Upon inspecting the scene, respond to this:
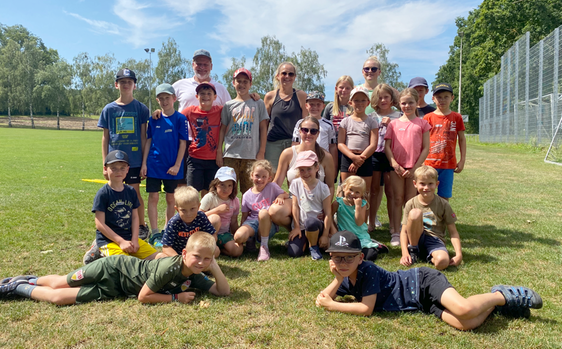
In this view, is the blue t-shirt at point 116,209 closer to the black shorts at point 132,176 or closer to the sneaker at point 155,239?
the sneaker at point 155,239

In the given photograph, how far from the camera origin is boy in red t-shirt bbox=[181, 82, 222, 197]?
18.7 ft

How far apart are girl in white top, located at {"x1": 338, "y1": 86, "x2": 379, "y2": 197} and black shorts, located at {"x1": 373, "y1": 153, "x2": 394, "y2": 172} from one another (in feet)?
0.39

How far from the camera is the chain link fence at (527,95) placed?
17.2m

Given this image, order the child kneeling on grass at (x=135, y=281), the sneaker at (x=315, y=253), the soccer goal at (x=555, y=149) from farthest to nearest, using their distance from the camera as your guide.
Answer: the soccer goal at (x=555, y=149)
the sneaker at (x=315, y=253)
the child kneeling on grass at (x=135, y=281)

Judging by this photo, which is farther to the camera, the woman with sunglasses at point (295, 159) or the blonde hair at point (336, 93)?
the blonde hair at point (336, 93)

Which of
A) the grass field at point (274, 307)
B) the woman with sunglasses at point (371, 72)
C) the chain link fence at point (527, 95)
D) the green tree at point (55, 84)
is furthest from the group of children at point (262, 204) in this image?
the green tree at point (55, 84)

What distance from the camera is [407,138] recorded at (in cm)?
519

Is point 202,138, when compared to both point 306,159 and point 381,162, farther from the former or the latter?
point 381,162

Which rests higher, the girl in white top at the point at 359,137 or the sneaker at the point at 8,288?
the girl in white top at the point at 359,137

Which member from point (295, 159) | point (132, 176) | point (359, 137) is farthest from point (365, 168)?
point (132, 176)

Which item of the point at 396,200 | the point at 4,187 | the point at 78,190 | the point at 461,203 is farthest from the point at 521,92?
the point at 4,187

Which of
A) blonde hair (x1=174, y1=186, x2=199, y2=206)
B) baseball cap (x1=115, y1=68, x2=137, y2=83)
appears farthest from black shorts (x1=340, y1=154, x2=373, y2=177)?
baseball cap (x1=115, y1=68, x2=137, y2=83)

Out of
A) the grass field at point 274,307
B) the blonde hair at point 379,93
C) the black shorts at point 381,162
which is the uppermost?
the blonde hair at point 379,93

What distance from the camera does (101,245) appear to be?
163 inches
